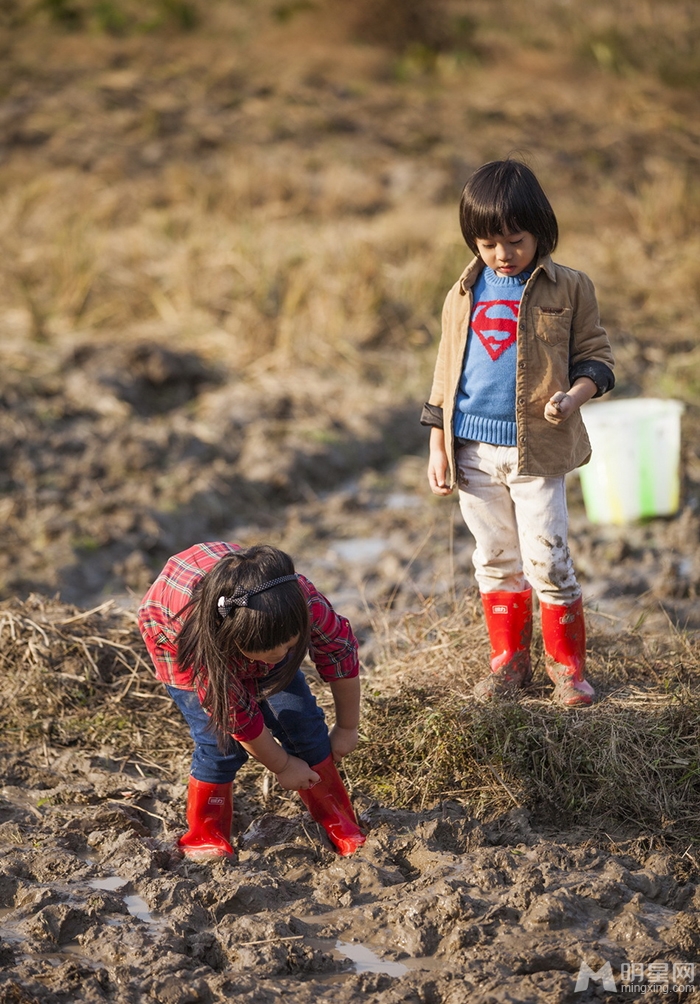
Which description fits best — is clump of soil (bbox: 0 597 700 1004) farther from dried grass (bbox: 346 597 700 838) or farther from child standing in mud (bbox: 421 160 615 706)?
child standing in mud (bbox: 421 160 615 706)

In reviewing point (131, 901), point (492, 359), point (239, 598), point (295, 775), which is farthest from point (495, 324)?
point (131, 901)

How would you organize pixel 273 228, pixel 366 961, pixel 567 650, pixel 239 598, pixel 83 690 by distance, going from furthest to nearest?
1. pixel 273 228
2. pixel 83 690
3. pixel 567 650
4. pixel 366 961
5. pixel 239 598

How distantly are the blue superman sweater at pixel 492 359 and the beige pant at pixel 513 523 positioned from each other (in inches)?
2.4

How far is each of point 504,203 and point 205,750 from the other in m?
1.56

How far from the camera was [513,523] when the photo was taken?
3.00m

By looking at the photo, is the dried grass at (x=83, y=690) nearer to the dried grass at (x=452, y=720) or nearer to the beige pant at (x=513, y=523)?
the dried grass at (x=452, y=720)

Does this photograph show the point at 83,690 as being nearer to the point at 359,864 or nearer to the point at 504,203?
the point at 359,864

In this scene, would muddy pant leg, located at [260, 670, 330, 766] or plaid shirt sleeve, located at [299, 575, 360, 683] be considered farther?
muddy pant leg, located at [260, 670, 330, 766]

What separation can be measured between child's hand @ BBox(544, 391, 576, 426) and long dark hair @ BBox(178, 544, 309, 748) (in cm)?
80

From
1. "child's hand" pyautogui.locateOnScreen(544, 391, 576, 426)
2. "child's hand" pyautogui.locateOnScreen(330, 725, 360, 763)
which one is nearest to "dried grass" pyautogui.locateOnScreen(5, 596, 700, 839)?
"child's hand" pyautogui.locateOnScreen(330, 725, 360, 763)

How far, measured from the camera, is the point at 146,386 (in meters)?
6.75

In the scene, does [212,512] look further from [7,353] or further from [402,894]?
[402,894]

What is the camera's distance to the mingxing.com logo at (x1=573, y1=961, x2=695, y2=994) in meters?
2.24

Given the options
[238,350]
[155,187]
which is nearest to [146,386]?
[238,350]
